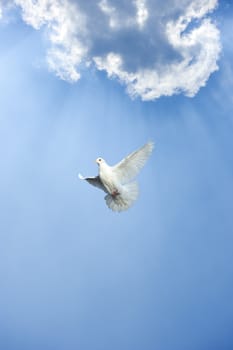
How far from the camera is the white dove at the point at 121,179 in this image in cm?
2073

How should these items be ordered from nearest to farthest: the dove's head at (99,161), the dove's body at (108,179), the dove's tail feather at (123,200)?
the dove's body at (108,179)
the dove's head at (99,161)
the dove's tail feather at (123,200)

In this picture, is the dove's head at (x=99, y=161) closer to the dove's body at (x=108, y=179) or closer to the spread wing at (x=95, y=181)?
the dove's body at (x=108, y=179)

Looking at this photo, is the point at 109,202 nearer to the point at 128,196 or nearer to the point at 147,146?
the point at 128,196

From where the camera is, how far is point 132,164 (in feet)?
69.9

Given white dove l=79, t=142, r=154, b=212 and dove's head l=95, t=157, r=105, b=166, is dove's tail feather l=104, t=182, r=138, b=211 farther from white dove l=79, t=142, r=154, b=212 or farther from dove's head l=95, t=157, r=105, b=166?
dove's head l=95, t=157, r=105, b=166

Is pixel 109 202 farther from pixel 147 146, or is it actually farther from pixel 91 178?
pixel 147 146

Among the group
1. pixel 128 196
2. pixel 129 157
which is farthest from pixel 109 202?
pixel 129 157

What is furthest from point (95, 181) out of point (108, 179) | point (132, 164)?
point (132, 164)

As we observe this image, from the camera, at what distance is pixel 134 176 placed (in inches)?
851

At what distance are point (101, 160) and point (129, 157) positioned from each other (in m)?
1.36

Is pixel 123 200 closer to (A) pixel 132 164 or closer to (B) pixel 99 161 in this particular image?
(A) pixel 132 164

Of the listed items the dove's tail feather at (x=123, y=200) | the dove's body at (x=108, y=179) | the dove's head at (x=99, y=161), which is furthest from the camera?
the dove's tail feather at (x=123, y=200)

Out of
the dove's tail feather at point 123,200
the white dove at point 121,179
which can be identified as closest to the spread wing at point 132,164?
the white dove at point 121,179

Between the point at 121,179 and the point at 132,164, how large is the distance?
91cm
